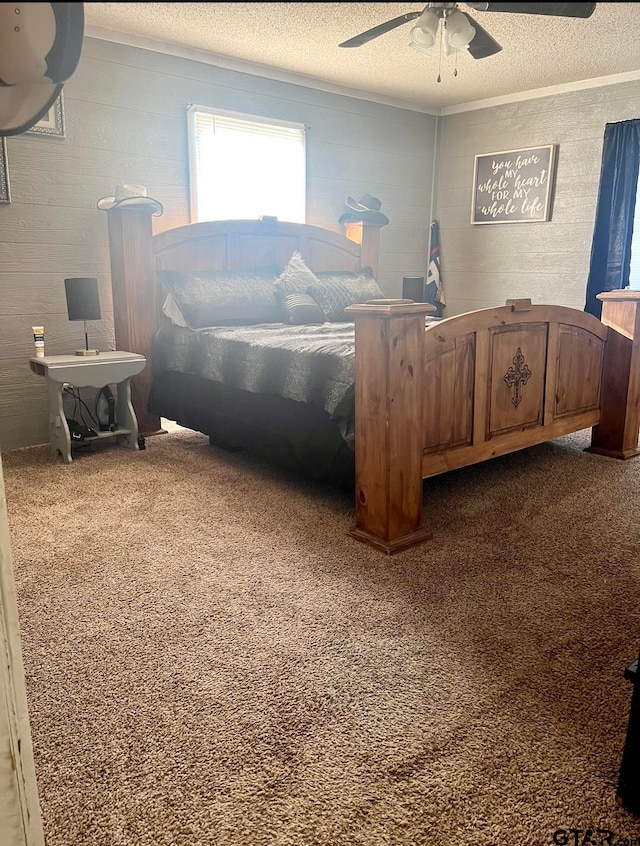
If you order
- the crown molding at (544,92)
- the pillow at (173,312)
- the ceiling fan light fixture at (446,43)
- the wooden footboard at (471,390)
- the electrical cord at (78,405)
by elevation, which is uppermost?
the crown molding at (544,92)

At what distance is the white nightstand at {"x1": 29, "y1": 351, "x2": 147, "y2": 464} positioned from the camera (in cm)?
333

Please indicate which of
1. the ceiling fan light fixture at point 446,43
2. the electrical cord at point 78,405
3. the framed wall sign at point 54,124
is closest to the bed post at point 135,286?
the electrical cord at point 78,405

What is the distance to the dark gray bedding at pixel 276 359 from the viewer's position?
8.54ft

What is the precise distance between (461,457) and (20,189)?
280 centimetres

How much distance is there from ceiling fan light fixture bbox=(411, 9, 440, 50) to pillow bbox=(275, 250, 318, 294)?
1.54 m

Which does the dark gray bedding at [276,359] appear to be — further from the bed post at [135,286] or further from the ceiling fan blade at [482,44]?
the ceiling fan blade at [482,44]

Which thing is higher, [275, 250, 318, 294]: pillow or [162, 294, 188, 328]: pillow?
[275, 250, 318, 294]: pillow

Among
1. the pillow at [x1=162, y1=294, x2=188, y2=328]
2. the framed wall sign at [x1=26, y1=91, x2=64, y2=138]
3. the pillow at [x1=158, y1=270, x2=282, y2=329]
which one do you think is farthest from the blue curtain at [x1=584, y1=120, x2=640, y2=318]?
the framed wall sign at [x1=26, y1=91, x2=64, y2=138]

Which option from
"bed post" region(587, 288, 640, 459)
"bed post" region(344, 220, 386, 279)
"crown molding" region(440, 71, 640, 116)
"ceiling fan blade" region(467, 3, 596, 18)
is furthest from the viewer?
"bed post" region(344, 220, 386, 279)

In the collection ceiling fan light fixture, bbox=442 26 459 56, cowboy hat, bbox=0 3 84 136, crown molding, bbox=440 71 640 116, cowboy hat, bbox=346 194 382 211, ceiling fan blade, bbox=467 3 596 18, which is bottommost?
cowboy hat, bbox=0 3 84 136

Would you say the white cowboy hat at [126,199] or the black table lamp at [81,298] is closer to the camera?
the black table lamp at [81,298]

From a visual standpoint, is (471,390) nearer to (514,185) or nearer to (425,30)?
(425,30)

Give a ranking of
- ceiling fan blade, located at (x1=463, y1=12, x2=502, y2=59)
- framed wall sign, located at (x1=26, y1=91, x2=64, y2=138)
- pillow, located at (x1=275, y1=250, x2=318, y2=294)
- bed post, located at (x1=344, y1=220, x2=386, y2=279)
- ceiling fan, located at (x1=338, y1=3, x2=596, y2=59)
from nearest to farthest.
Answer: ceiling fan, located at (x1=338, y1=3, x2=596, y2=59) → ceiling fan blade, located at (x1=463, y1=12, x2=502, y2=59) → framed wall sign, located at (x1=26, y1=91, x2=64, y2=138) → pillow, located at (x1=275, y1=250, x2=318, y2=294) → bed post, located at (x1=344, y1=220, x2=386, y2=279)

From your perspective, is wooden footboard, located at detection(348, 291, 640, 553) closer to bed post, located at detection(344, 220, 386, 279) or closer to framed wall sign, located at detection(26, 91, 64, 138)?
bed post, located at detection(344, 220, 386, 279)
